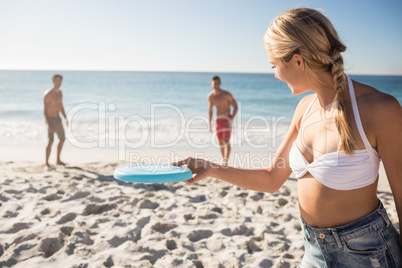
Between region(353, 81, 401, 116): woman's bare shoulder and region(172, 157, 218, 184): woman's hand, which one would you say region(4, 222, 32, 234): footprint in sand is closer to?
region(172, 157, 218, 184): woman's hand

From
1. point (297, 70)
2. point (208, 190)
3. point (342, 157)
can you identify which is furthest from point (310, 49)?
point (208, 190)

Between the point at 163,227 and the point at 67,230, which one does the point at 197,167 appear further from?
the point at 67,230

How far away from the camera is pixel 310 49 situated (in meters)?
1.32

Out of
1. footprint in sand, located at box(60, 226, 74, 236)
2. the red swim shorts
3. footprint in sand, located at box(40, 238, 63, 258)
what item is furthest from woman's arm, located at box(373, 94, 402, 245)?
the red swim shorts

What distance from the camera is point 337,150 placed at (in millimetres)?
1257

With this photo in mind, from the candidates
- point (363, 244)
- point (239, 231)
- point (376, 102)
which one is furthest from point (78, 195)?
point (376, 102)

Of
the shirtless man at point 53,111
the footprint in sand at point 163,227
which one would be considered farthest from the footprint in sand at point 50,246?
the shirtless man at point 53,111

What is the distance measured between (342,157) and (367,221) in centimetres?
28

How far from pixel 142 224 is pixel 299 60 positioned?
289 centimetres

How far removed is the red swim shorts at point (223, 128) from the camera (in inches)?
287

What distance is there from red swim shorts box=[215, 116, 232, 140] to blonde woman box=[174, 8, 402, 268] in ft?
19.0

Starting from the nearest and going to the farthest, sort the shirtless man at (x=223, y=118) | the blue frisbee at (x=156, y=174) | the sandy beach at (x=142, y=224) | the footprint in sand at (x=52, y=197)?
1. the blue frisbee at (x=156, y=174)
2. the sandy beach at (x=142, y=224)
3. the footprint in sand at (x=52, y=197)
4. the shirtless man at (x=223, y=118)

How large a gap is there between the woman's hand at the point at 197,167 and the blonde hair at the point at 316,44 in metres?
0.79

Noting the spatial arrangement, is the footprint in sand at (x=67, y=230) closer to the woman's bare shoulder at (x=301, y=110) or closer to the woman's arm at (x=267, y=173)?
the woman's arm at (x=267, y=173)
